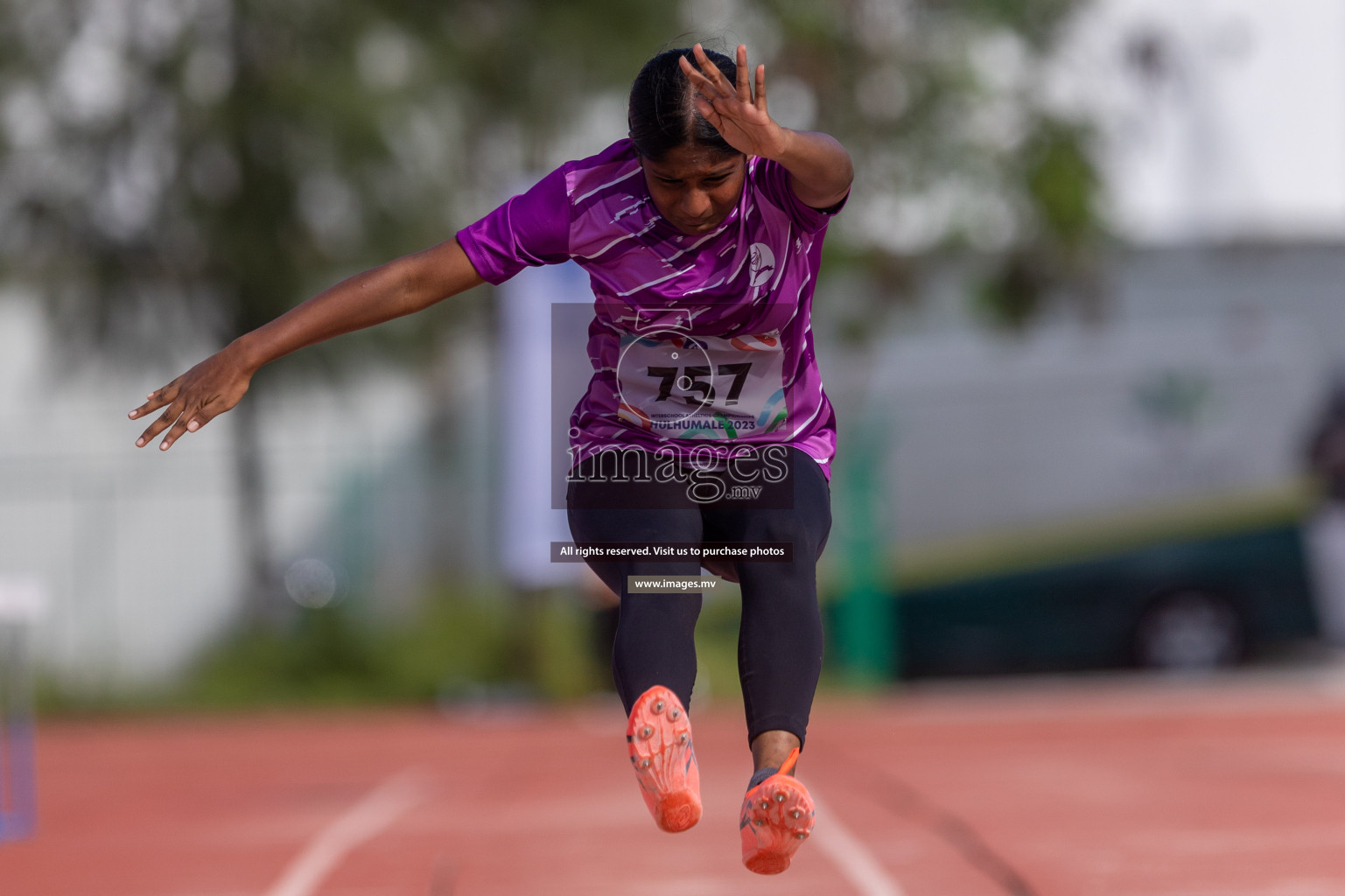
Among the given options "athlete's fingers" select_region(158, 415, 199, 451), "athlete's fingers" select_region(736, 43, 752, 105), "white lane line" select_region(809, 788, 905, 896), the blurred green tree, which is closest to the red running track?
"white lane line" select_region(809, 788, 905, 896)

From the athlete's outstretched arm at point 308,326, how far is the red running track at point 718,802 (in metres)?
2.88

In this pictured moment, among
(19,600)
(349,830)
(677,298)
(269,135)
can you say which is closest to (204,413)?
(677,298)

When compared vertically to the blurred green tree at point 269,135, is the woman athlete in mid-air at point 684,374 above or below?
below

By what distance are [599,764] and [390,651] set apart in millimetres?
4666

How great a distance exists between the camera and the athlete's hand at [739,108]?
118 inches

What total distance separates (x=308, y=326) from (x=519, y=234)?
0.53 meters

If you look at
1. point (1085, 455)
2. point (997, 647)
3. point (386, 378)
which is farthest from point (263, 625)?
point (1085, 455)

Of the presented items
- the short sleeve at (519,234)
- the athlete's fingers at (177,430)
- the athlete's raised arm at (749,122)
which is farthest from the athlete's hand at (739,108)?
the athlete's fingers at (177,430)

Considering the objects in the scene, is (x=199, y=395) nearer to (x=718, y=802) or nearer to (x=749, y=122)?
(x=749, y=122)

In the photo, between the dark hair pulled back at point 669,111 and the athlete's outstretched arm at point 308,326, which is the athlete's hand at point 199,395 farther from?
the dark hair pulled back at point 669,111

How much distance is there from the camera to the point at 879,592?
1284cm

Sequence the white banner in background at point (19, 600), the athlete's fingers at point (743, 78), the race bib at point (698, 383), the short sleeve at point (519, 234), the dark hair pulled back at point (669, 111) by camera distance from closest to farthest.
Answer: the athlete's fingers at point (743, 78) → the dark hair pulled back at point (669, 111) → the short sleeve at point (519, 234) → the race bib at point (698, 383) → the white banner in background at point (19, 600)

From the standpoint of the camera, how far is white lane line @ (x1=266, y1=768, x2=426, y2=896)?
598 centimetres

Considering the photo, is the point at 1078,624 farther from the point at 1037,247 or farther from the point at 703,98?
the point at 703,98
